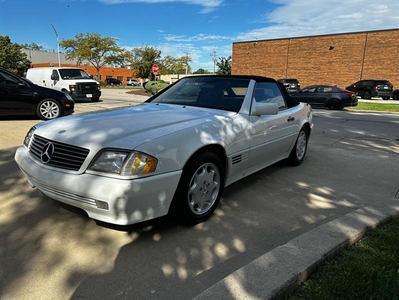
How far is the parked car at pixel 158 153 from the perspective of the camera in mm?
2436

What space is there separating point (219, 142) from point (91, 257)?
156 centimetres

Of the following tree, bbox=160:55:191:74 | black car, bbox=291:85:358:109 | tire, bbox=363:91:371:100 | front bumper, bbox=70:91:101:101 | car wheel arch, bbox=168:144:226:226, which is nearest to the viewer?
car wheel arch, bbox=168:144:226:226

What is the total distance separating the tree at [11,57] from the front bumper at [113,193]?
63.5 metres

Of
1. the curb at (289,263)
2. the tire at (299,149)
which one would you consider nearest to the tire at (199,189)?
the curb at (289,263)

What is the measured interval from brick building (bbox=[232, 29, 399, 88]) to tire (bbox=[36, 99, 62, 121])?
30.3 metres

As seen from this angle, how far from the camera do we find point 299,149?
5305 millimetres

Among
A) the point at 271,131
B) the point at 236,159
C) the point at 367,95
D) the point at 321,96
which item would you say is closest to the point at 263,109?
the point at 271,131

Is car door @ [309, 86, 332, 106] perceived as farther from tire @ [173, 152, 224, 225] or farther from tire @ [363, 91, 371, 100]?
tire @ [173, 152, 224, 225]

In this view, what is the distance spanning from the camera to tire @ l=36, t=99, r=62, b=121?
334 inches

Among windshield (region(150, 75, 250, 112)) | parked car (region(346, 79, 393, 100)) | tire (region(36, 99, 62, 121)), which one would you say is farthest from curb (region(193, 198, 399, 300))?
parked car (region(346, 79, 393, 100))

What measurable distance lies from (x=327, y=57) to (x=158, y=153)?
34370 millimetres

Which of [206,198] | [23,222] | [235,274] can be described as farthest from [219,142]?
[23,222]

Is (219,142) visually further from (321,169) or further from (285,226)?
(321,169)

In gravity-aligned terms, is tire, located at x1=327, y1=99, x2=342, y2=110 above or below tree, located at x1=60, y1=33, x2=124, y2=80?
below
